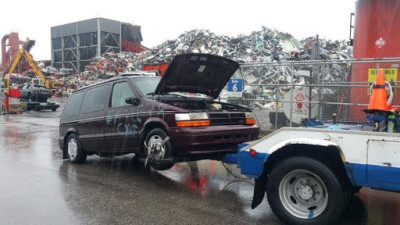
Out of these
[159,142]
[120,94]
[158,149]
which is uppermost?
[120,94]

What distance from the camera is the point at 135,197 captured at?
551 cm

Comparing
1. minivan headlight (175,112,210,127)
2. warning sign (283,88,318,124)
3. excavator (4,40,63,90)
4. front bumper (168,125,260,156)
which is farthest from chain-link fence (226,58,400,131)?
excavator (4,40,63,90)

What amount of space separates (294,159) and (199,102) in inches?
107

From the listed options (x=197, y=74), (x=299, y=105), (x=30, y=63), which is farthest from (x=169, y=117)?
(x=30, y=63)

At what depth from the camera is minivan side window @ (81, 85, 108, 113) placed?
7.50m

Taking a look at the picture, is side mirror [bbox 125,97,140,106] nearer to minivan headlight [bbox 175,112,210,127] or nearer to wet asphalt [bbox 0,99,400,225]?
minivan headlight [bbox 175,112,210,127]

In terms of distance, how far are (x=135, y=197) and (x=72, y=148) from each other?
3.43 m

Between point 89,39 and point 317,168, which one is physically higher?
point 89,39

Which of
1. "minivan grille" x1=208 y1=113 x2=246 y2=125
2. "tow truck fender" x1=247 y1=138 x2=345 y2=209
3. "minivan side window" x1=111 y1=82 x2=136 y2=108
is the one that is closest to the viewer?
"tow truck fender" x1=247 y1=138 x2=345 y2=209

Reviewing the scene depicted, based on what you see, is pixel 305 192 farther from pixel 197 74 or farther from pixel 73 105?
pixel 73 105

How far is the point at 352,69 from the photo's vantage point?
369 inches

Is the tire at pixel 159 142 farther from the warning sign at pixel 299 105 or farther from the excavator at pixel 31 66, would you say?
the excavator at pixel 31 66

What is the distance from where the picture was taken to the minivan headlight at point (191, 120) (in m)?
5.70

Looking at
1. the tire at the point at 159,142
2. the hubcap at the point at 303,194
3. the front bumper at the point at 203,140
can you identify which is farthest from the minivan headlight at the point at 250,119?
the hubcap at the point at 303,194
